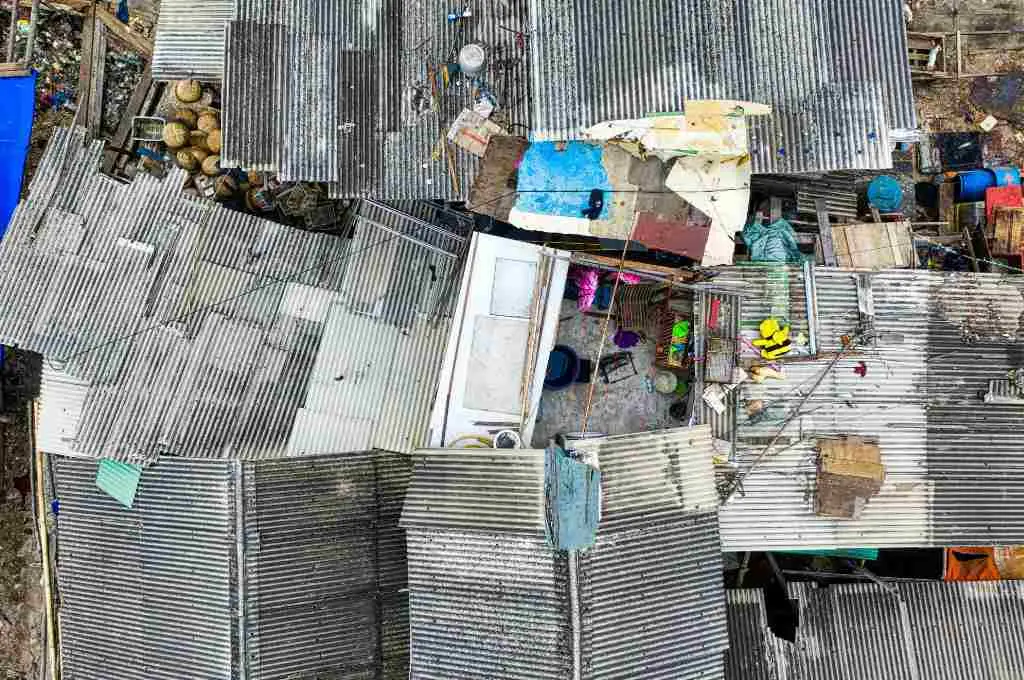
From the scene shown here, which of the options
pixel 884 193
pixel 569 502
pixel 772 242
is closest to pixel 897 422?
pixel 772 242

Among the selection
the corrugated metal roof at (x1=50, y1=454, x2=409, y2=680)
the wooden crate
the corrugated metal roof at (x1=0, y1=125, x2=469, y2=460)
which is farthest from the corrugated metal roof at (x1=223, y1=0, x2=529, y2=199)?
the wooden crate

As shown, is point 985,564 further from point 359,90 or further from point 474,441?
point 359,90

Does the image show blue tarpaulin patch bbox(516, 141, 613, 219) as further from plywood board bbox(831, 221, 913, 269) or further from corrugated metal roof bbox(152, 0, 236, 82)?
corrugated metal roof bbox(152, 0, 236, 82)

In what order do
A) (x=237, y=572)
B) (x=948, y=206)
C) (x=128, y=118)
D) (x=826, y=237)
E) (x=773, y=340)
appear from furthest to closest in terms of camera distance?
1. (x=948, y=206)
2. (x=128, y=118)
3. (x=826, y=237)
4. (x=237, y=572)
5. (x=773, y=340)

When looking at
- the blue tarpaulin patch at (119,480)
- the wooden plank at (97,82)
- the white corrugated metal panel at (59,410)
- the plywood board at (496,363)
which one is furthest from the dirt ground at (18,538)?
the plywood board at (496,363)

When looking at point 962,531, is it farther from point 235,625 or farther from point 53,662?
point 53,662
